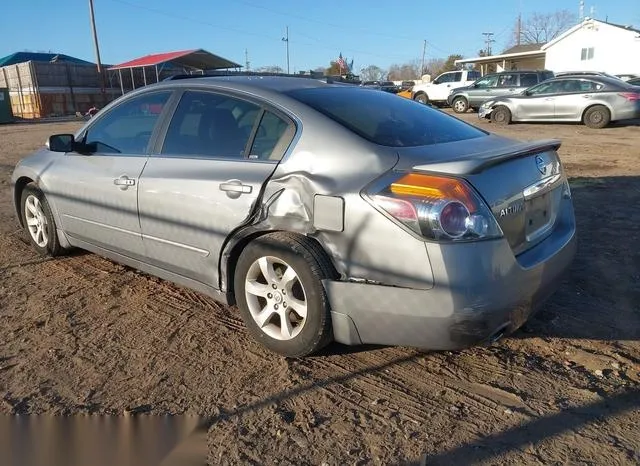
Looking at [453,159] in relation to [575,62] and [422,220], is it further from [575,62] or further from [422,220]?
[575,62]

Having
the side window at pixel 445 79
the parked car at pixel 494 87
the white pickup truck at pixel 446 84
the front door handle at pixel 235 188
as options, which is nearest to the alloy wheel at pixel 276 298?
the front door handle at pixel 235 188

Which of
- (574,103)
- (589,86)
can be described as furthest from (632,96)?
(574,103)

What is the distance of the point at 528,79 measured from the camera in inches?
838

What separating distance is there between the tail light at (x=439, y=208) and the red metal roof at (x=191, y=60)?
103 feet

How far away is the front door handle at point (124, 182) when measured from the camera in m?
3.86

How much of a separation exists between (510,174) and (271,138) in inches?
53.6

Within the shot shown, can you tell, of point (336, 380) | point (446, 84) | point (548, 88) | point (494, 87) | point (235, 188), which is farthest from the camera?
point (446, 84)

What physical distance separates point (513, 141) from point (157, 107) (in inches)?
96.9

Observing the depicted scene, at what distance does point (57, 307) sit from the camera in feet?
13.1

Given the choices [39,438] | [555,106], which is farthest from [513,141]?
[555,106]

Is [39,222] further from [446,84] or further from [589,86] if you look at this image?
[446,84]

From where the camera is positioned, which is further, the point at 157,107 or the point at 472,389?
the point at 157,107

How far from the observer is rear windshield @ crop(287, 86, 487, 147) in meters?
3.13

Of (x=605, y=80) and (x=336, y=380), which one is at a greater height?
(x=605, y=80)
